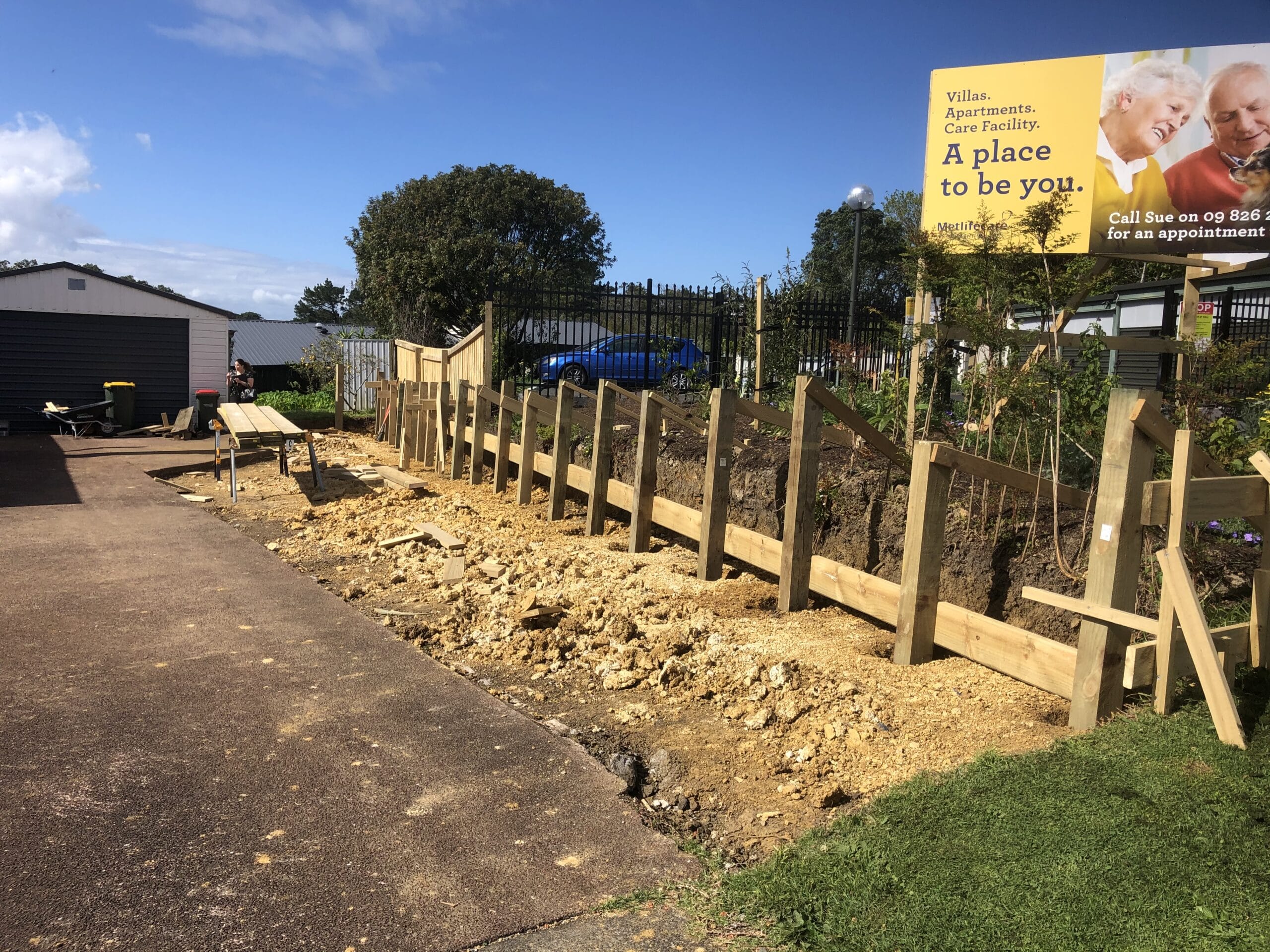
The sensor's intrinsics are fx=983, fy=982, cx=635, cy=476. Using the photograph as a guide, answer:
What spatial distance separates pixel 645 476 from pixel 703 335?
8.99 m

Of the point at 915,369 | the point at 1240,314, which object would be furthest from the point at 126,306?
the point at 1240,314

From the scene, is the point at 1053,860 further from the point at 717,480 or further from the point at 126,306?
the point at 126,306

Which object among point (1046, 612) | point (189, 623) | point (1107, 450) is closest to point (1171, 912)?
point (1107, 450)

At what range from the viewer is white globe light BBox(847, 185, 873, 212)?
13.7m

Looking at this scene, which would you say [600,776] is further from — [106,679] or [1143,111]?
[1143,111]

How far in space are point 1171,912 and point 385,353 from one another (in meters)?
24.6

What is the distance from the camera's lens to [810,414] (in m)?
6.49

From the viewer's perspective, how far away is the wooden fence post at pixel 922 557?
209 inches

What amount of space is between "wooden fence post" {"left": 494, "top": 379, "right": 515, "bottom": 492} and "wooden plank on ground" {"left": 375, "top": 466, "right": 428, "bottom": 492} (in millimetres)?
981

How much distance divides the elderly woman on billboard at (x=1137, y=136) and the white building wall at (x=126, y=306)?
19315 mm

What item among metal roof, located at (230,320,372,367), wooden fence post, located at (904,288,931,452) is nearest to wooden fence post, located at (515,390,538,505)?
wooden fence post, located at (904,288,931,452)

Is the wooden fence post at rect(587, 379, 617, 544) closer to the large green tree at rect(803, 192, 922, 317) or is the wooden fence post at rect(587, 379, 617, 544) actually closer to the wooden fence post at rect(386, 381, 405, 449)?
the wooden fence post at rect(386, 381, 405, 449)

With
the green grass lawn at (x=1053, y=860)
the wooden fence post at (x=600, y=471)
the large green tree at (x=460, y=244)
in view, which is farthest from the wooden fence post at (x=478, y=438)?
the large green tree at (x=460, y=244)

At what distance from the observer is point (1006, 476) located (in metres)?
5.55
